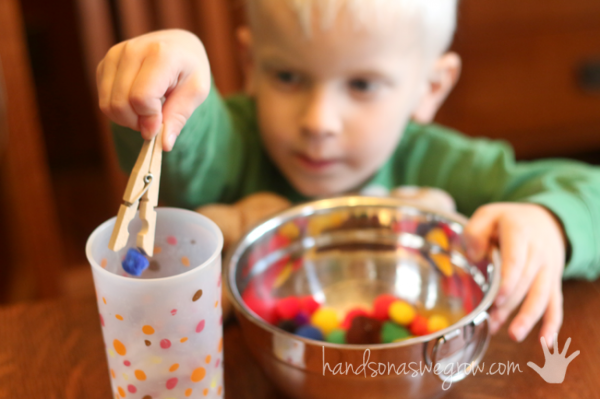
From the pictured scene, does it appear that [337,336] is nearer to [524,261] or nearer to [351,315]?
[351,315]

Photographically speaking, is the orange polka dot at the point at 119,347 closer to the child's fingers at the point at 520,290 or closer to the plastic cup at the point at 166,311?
the plastic cup at the point at 166,311

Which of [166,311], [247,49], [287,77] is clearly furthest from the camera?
[247,49]

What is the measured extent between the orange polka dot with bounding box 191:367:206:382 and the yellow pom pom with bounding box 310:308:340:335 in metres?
0.19

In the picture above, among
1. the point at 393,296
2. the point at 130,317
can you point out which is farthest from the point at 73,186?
the point at 130,317

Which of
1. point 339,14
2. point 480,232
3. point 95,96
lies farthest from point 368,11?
point 95,96

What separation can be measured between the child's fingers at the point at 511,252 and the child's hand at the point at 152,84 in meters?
0.32

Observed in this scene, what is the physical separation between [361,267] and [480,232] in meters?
0.15

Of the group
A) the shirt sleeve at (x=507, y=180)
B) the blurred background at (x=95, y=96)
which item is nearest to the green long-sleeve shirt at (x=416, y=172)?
the shirt sleeve at (x=507, y=180)

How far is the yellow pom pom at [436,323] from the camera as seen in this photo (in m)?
0.55

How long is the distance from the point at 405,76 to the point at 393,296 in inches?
11.1

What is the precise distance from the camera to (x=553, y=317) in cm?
53

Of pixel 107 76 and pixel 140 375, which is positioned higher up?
pixel 107 76

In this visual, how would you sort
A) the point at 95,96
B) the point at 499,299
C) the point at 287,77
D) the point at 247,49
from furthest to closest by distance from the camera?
1. the point at 95,96
2. the point at 247,49
3. the point at 287,77
4. the point at 499,299

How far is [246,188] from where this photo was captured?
2.68 feet
